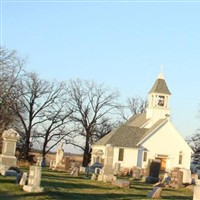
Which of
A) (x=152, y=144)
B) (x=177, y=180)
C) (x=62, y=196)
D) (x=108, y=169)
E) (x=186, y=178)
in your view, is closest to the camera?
(x=62, y=196)

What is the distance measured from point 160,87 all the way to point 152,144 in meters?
7.54

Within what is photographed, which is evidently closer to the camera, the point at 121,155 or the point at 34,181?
the point at 34,181

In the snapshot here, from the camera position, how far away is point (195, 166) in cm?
6200

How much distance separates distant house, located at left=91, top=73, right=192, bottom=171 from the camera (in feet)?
178

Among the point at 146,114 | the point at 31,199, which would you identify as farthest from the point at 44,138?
the point at 31,199

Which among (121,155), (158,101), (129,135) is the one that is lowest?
(121,155)

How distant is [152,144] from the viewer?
180ft

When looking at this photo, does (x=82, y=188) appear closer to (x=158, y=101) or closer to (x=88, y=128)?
(x=158, y=101)

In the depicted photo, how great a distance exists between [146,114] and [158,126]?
5.20 meters

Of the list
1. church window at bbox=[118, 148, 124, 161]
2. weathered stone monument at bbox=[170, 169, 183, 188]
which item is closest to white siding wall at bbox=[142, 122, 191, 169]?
church window at bbox=[118, 148, 124, 161]

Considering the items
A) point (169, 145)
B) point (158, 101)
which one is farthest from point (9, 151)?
point (158, 101)

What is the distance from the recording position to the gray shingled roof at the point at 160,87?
5862cm

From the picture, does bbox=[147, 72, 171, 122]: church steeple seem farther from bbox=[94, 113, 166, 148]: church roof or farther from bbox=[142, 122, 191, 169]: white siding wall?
bbox=[142, 122, 191, 169]: white siding wall

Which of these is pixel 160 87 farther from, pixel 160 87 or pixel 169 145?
pixel 169 145
